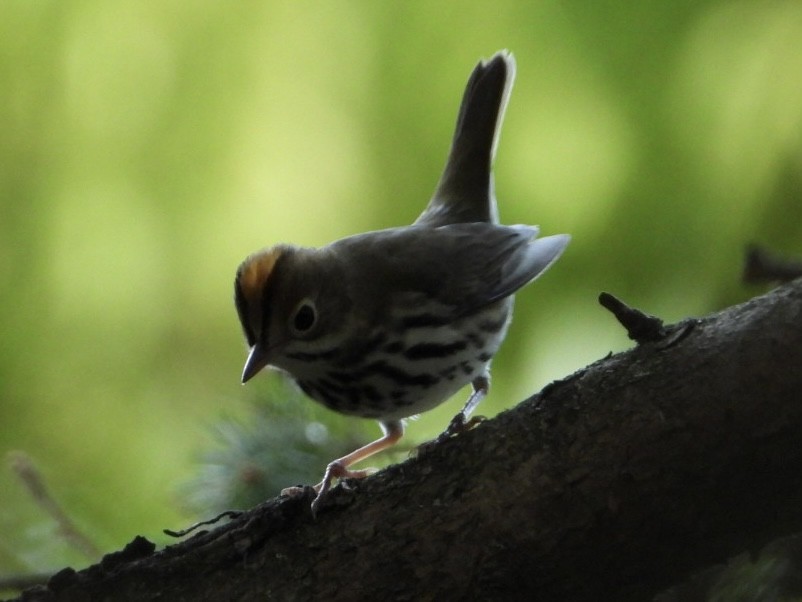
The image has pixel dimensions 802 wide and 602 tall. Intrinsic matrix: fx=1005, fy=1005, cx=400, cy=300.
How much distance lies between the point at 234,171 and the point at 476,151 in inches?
35.9

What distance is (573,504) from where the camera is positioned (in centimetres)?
138

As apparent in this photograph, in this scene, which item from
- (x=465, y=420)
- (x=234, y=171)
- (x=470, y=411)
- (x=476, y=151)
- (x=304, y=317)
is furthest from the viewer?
(x=234, y=171)

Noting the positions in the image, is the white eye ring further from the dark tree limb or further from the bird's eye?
the dark tree limb

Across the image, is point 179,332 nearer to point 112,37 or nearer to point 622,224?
point 112,37

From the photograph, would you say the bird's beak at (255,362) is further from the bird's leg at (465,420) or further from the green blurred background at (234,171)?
the green blurred background at (234,171)

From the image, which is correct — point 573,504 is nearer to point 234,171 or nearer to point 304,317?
point 304,317

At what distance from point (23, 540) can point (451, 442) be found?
1315mm

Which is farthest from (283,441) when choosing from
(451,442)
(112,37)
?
(112,37)

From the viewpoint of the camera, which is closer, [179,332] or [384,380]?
[384,380]

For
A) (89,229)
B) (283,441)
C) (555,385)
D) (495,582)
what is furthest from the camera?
(89,229)

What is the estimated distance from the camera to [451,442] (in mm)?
1548

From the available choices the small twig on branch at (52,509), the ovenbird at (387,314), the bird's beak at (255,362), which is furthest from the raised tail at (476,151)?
the small twig on branch at (52,509)

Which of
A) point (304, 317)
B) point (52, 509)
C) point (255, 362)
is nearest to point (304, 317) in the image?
point (304, 317)

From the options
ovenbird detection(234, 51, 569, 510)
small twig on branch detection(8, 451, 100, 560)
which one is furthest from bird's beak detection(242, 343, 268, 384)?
small twig on branch detection(8, 451, 100, 560)
